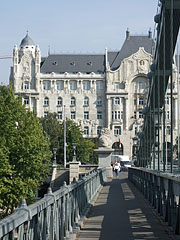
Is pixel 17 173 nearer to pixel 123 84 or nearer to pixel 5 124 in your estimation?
pixel 5 124

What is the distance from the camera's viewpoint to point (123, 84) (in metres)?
136

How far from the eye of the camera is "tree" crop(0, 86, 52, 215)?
144ft

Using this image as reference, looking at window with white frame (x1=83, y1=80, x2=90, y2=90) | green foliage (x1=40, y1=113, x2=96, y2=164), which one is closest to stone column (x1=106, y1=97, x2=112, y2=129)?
window with white frame (x1=83, y1=80, x2=90, y2=90)

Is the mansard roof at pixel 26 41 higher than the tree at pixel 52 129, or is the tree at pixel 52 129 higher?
the mansard roof at pixel 26 41

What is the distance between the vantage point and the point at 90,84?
13688cm

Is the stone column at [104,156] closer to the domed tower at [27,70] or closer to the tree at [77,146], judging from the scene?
the tree at [77,146]

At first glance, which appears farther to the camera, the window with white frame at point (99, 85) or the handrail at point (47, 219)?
the window with white frame at point (99, 85)

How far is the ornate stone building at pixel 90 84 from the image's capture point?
133500mm

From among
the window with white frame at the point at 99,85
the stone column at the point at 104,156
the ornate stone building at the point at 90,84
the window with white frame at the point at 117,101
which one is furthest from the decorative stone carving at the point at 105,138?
the window with white frame at the point at 99,85

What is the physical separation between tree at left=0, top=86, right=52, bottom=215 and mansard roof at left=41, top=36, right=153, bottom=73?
8198 cm

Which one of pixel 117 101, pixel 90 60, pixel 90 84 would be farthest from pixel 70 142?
pixel 90 60

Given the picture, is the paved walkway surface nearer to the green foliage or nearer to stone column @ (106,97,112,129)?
the green foliage

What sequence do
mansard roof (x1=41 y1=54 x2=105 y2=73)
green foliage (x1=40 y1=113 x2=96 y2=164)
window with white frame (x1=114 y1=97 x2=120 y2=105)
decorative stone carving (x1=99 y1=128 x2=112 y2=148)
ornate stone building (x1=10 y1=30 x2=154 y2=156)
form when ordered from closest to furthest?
decorative stone carving (x1=99 y1=128 x2=112 y2=148) → green foliage (x1=40 y1=113 x2=96 y2=164) → ornate stone building (x1=10 y1=30 x2=154 y2=156) → window with white frame (x1=114 y1=97 x2=120 y2=105) → mansard roof (x1=41 y1=54 x2=105 y2=73)

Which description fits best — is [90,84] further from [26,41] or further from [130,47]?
[26,41]
